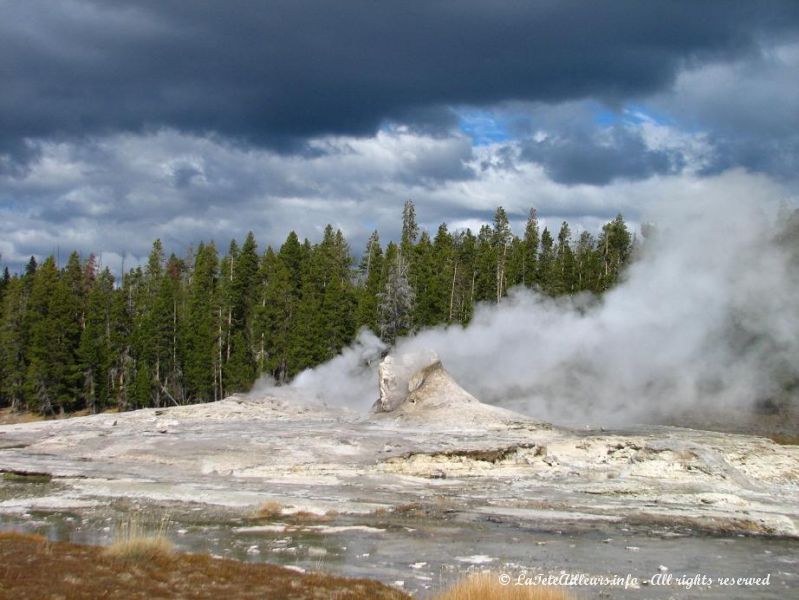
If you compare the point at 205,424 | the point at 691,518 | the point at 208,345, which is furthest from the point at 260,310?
the point at 691,518

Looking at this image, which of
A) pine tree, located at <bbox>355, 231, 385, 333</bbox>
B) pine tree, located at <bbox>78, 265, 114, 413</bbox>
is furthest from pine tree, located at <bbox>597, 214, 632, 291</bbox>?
pine tree, located at <bbox>78, 265, 114, 413</bbox>

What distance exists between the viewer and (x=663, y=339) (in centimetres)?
4753

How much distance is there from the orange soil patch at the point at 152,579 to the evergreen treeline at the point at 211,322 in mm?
41304

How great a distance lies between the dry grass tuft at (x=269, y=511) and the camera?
1925 cm

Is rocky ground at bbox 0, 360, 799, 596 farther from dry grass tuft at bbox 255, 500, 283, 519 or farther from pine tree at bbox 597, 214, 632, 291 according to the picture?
pine tree at bbox 597, 214, 632, 291

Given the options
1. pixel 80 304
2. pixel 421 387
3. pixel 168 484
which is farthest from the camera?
pixel 80 304

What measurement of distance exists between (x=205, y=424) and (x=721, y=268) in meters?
34.5

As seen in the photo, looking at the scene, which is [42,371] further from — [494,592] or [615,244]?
[615,244]

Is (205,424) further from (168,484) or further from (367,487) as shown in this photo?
(367,487)

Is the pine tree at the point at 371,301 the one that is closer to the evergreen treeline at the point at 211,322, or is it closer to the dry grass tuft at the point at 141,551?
the evergreen treeline at the point at 211,322

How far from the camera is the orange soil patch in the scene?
1038 centimetres

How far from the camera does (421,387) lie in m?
35.1

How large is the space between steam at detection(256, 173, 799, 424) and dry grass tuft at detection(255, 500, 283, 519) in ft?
86.1

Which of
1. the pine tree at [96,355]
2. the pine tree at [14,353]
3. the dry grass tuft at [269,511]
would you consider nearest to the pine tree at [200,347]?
the pine tree at [96,355]
